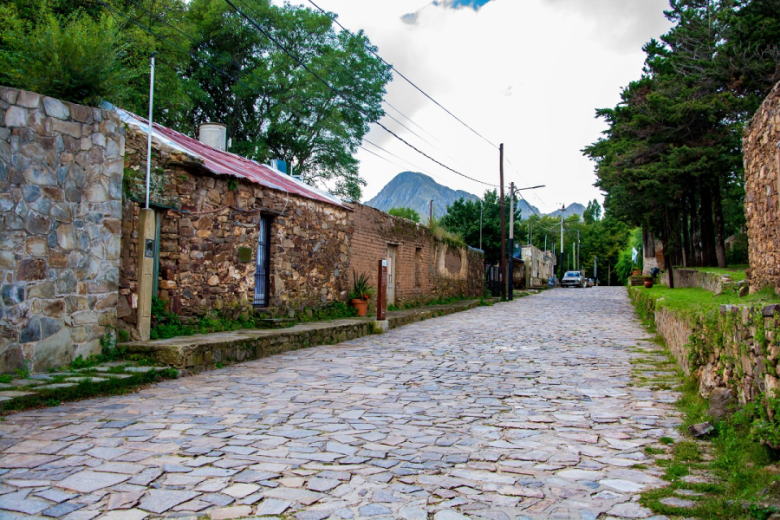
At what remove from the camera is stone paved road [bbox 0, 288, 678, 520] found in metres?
3.27

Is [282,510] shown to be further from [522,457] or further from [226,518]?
[522,457]

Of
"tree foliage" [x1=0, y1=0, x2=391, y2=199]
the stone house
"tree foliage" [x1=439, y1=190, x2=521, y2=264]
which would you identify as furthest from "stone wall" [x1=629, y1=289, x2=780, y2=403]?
"tree foliage" [x1=439, y1=190, x2=521, y2=264]

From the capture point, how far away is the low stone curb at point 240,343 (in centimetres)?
751

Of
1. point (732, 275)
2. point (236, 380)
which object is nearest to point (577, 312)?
point (732, 275)

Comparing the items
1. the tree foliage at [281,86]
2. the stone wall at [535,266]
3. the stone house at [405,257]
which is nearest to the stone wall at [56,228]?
the stone house at [405,257]

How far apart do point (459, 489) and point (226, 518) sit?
139 centimetres

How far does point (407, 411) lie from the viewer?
5.67 metres

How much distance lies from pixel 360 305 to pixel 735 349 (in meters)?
11.4

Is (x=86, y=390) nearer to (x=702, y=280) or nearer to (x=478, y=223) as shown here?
(x=702, y=280)

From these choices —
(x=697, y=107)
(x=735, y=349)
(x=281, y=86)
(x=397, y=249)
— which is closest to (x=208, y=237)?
(x=735, y=349)

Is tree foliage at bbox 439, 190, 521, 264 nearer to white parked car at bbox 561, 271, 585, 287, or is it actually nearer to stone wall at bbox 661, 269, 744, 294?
white parked car at bbox 561, 271, 585, 287

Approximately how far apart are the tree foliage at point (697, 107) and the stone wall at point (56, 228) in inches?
677

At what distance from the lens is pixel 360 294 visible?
15.6 metres

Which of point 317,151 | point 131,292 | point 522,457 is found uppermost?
point 317,151
